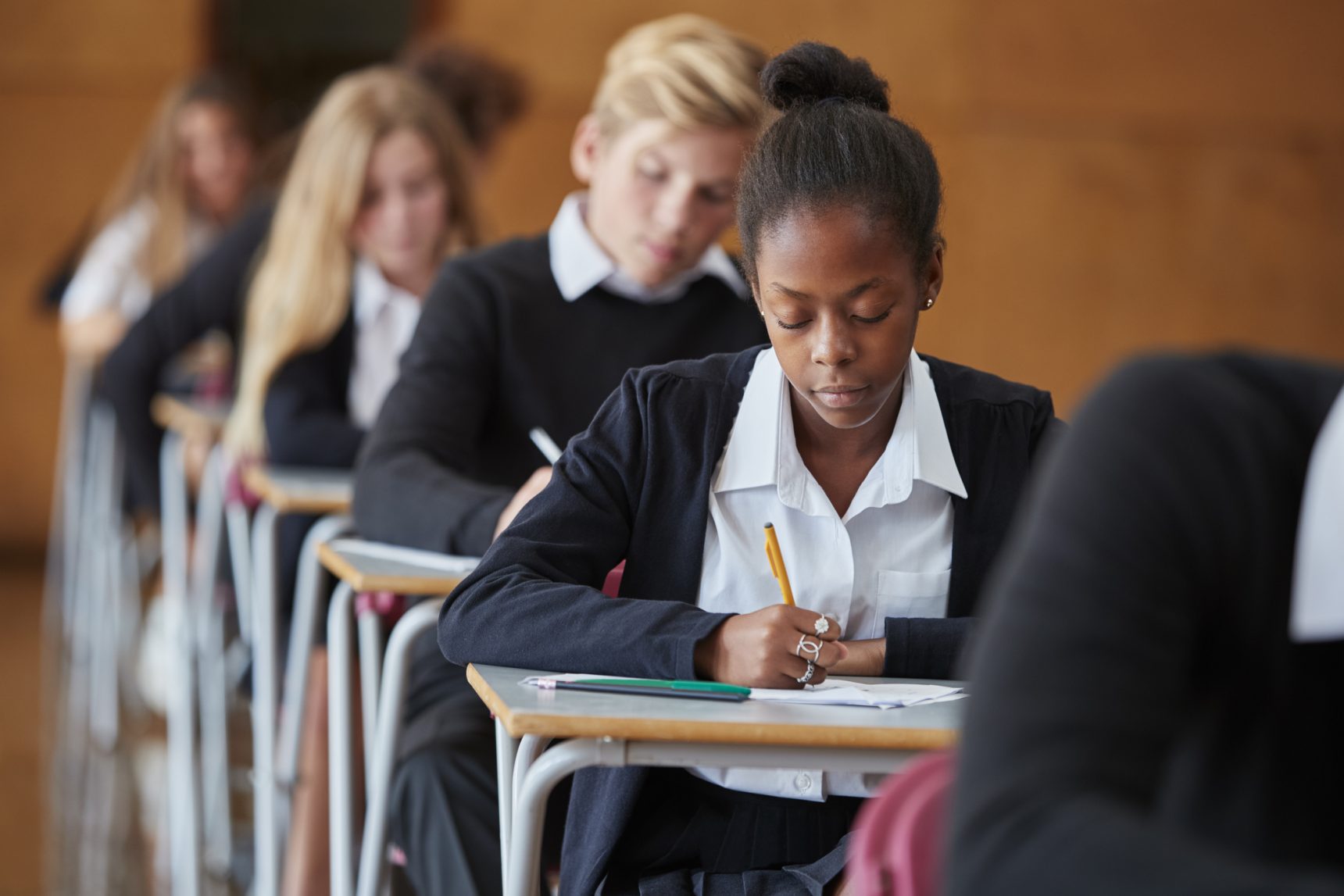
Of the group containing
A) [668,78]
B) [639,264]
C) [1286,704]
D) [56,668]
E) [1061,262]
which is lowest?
[56,668]

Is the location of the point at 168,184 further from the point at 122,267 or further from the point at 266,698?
the point at 266,698

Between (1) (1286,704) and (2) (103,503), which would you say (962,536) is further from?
(2) (103,503)

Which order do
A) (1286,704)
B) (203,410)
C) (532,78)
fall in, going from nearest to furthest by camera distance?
1. (1286,704)
2. (203,410)
3. (532,78)

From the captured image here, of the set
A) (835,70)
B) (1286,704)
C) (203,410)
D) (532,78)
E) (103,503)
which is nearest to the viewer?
(1286,704)

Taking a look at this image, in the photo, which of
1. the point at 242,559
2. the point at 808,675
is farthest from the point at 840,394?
the point at 242,559

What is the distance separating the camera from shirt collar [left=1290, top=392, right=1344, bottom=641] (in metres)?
0.79

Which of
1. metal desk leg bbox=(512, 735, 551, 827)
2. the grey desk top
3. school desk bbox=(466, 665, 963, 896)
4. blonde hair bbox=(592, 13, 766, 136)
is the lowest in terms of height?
metal desk leg bbox=(512, 735, 551, 827)

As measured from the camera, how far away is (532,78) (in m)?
6.86

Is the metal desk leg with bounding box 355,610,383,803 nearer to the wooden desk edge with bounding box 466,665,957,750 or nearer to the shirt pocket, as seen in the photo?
the shirt pocket

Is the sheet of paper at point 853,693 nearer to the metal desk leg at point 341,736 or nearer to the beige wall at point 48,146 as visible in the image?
the metal desk leg at point 341,736

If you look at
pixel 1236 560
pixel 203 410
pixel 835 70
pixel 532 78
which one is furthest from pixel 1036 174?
pixel 1236 560

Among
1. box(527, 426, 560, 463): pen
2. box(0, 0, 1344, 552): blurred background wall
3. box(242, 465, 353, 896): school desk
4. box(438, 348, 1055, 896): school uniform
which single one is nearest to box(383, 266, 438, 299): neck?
box(242, 465, 353, 896): school desk

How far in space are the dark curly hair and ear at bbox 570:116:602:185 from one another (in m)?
0.72

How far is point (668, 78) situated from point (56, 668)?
3.63 m
